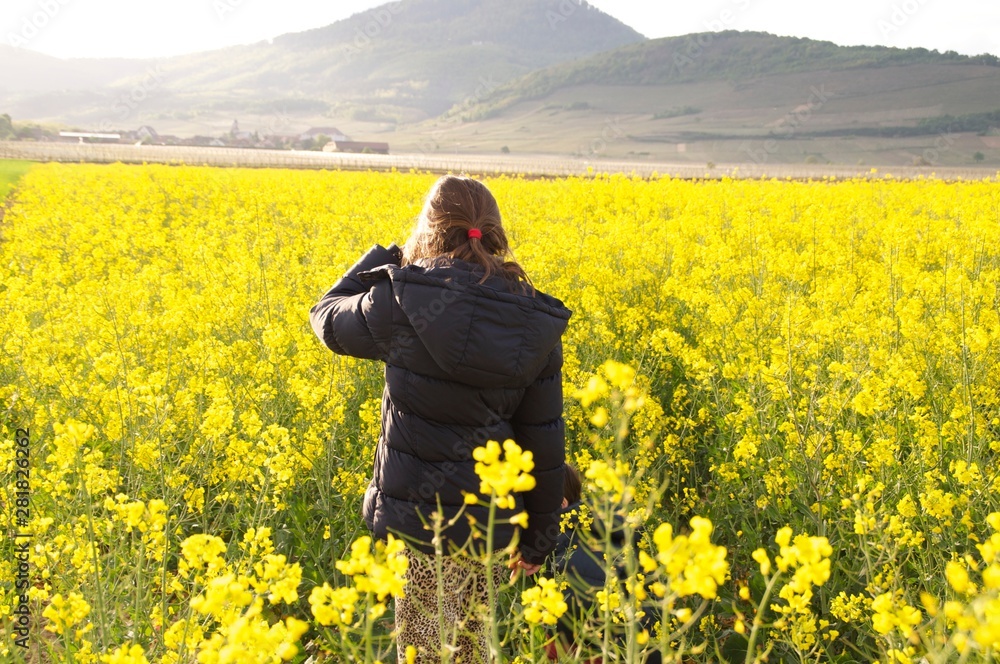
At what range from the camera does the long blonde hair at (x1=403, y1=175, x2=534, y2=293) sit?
1992 millimetres

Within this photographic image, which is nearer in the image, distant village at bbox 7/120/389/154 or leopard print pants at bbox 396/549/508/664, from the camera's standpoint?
leopard print pants at bbox 396/549/508/664

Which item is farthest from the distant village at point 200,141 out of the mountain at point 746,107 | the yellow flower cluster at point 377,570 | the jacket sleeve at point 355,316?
the yellow flower cluster at point 377,570

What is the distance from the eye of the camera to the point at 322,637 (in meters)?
2.89

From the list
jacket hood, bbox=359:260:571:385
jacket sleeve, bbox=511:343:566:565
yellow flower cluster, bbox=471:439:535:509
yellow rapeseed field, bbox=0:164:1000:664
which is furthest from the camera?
jacket sleeve, bbox=511:343:566:565

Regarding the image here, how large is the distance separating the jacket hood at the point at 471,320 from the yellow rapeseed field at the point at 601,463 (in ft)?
0.99

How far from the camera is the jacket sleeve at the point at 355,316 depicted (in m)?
2.01

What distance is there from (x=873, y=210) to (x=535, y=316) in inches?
356

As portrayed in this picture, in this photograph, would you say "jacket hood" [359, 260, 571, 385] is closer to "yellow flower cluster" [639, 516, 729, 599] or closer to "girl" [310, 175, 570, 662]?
"girl" [310, 175, 570, 662]

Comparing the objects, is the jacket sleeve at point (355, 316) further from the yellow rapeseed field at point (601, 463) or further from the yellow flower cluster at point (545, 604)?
the yellow flower cluster at point (545, 604)

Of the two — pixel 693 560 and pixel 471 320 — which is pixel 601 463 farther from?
pixel 471 320

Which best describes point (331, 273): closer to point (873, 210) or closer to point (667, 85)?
point (873, 210)

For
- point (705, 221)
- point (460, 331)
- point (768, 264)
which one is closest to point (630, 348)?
point (768, 264)

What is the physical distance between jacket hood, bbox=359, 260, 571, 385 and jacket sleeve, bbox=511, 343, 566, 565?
0.22m

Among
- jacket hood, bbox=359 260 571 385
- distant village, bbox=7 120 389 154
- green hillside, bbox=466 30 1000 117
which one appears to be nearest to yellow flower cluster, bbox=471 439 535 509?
jacket hood, bbox=359 260 571 385
